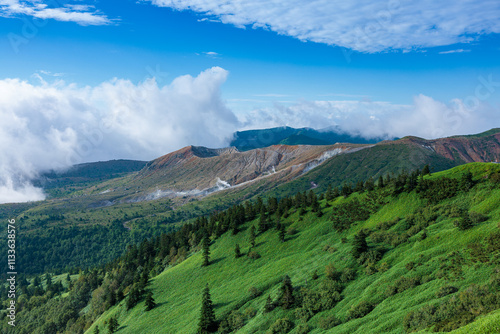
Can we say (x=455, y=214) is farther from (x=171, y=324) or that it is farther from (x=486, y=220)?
(x=171, y=324)

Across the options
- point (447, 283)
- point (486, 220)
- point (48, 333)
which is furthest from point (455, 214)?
point (48, 333)

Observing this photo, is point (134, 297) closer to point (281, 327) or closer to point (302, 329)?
point (281, 327)

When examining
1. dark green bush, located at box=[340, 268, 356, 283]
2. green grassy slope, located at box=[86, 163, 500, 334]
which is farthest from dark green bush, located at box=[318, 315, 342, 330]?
dark green bush, located at box=[340, 268, 356, 283]

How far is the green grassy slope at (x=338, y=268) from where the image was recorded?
1900 inches

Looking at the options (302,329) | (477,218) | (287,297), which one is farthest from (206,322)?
(477,218)

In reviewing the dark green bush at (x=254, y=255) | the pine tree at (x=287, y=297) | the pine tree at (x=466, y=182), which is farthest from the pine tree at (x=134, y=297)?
the pine tree at (x=466, y=182)

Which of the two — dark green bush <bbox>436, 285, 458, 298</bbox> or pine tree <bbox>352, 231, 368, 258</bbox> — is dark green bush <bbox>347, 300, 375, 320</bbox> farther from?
pine tree <bbox>352, 231, 368, 258</bbox>

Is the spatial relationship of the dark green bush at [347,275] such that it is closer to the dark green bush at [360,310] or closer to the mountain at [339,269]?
the mountain at [339,269]

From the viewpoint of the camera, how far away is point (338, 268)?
237ft

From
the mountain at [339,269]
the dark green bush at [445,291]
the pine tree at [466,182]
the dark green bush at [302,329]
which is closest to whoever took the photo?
the dark green bush at [445,291]

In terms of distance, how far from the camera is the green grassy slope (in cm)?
4825

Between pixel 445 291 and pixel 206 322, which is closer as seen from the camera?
pixel 445 291

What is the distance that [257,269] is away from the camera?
99.8 metres

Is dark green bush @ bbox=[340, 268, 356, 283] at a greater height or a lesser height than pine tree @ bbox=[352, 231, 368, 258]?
lesser
